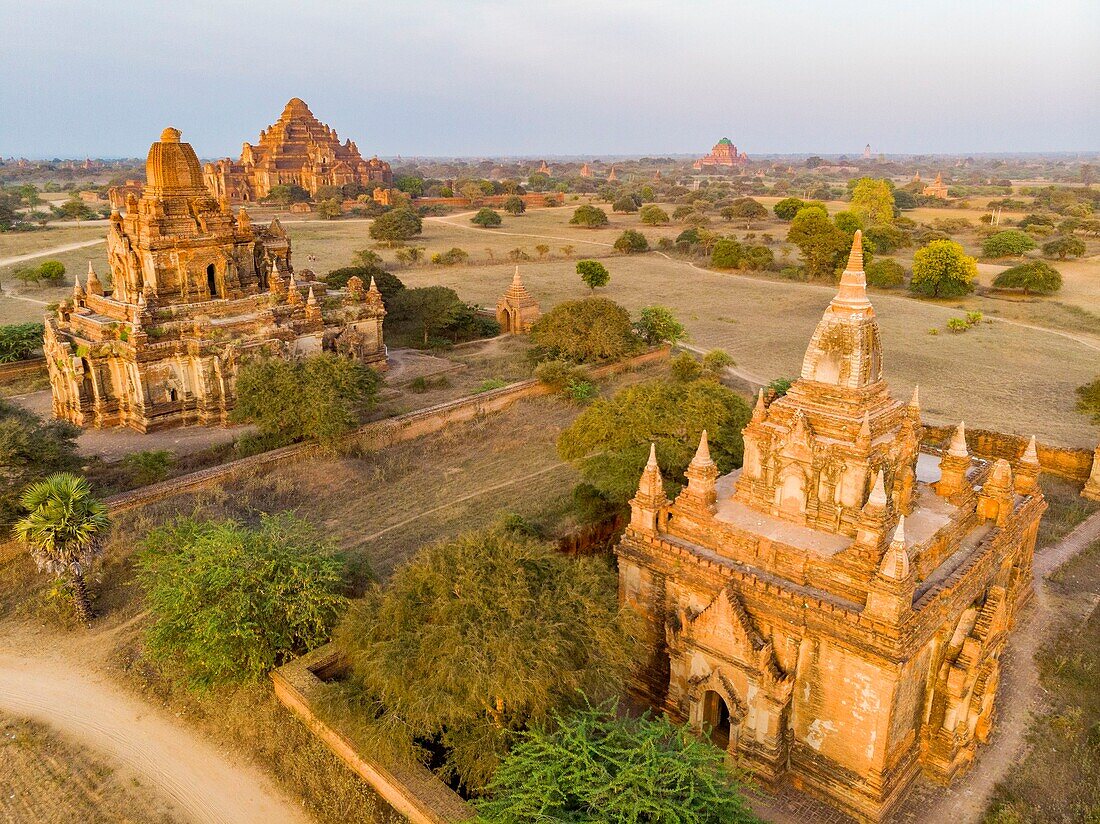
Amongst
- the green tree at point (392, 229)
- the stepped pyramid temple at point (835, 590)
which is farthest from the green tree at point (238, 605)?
the green tree at point (392, 229)

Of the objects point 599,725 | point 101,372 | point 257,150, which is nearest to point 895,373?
point 599,725

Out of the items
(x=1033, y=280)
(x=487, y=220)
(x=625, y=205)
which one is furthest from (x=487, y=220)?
(x=1033, y=280)

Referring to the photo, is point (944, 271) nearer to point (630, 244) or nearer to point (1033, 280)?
point (1033, 280)

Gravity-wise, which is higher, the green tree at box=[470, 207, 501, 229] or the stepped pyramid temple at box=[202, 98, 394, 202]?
the stepped pyramid temple at box=[202, 98, 394, 202]

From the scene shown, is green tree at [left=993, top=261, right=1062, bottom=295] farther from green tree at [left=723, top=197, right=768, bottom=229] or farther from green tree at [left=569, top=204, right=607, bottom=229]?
green tree at [left=569, top=204, right=607, bottom=229]

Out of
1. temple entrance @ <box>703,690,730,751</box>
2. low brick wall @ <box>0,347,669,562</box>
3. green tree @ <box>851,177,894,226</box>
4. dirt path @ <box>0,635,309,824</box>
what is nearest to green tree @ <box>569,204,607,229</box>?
green tree @ <box>851,177,894,226</box>

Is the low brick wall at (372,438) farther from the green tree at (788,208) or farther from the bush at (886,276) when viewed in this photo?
the green tree at (788,208)
